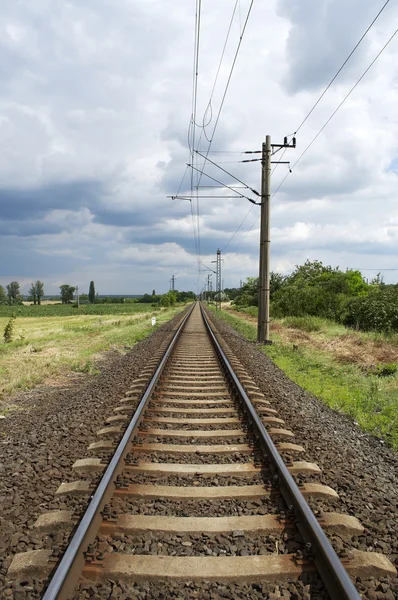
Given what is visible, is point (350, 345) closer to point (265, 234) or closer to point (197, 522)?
point (265, 234)

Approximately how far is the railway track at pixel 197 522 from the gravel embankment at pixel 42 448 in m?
0.14

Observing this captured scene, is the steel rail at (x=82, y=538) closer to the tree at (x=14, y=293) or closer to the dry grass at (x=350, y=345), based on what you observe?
the dry grass at (x=350, y=345)

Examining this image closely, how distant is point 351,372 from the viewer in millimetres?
11195

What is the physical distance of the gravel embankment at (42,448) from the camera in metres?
3.30

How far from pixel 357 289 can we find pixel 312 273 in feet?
57.6

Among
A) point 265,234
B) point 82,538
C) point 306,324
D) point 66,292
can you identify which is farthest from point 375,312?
point 66,292

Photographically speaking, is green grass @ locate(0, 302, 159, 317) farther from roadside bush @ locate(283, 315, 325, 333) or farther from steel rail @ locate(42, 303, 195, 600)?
steel rail @ locate(42, 303, 195, 600)

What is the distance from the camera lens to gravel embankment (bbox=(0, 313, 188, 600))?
3.30 m

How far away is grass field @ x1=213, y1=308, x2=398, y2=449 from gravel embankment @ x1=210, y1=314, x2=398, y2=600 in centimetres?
41

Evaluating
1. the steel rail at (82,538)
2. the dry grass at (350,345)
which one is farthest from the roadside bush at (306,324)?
the steel rail at (82,538)

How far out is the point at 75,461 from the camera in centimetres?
475

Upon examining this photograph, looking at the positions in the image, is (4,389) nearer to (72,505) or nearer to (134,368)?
(134,368)

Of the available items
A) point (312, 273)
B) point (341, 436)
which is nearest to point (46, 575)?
point (341, 436)

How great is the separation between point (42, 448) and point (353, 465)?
356 centimetres
